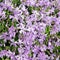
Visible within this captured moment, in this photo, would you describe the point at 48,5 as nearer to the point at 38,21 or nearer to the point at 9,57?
the point at 38,21

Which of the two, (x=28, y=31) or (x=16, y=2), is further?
(x=16, y=2)

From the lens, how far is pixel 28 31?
101 inches

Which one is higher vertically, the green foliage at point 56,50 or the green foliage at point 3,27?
the green foliage at point 3,27

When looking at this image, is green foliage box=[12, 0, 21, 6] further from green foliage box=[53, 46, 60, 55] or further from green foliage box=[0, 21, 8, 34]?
green foliage box=[53, 46, 60, 55]

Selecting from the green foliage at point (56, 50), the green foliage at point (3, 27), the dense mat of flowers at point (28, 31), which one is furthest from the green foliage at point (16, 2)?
the green foliage at point (56, 50)

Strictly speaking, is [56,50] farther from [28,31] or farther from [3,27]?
[3,27]

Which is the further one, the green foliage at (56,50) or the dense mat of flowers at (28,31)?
the green foliage at (56,50)

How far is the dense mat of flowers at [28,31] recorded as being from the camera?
253cm

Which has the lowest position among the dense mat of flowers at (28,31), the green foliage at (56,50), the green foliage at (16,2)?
the green foliage at (56,50)

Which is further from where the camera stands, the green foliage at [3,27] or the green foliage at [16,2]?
the green foliage at [16,2]

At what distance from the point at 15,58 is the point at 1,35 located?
26 cm

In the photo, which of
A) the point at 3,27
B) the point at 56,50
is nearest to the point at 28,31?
the point at 3,27

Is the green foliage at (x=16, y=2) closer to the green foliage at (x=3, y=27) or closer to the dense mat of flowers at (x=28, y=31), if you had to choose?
the dense mat of flowers at (x=28, y=31)

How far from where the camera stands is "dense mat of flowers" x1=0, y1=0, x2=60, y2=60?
8.31ft
